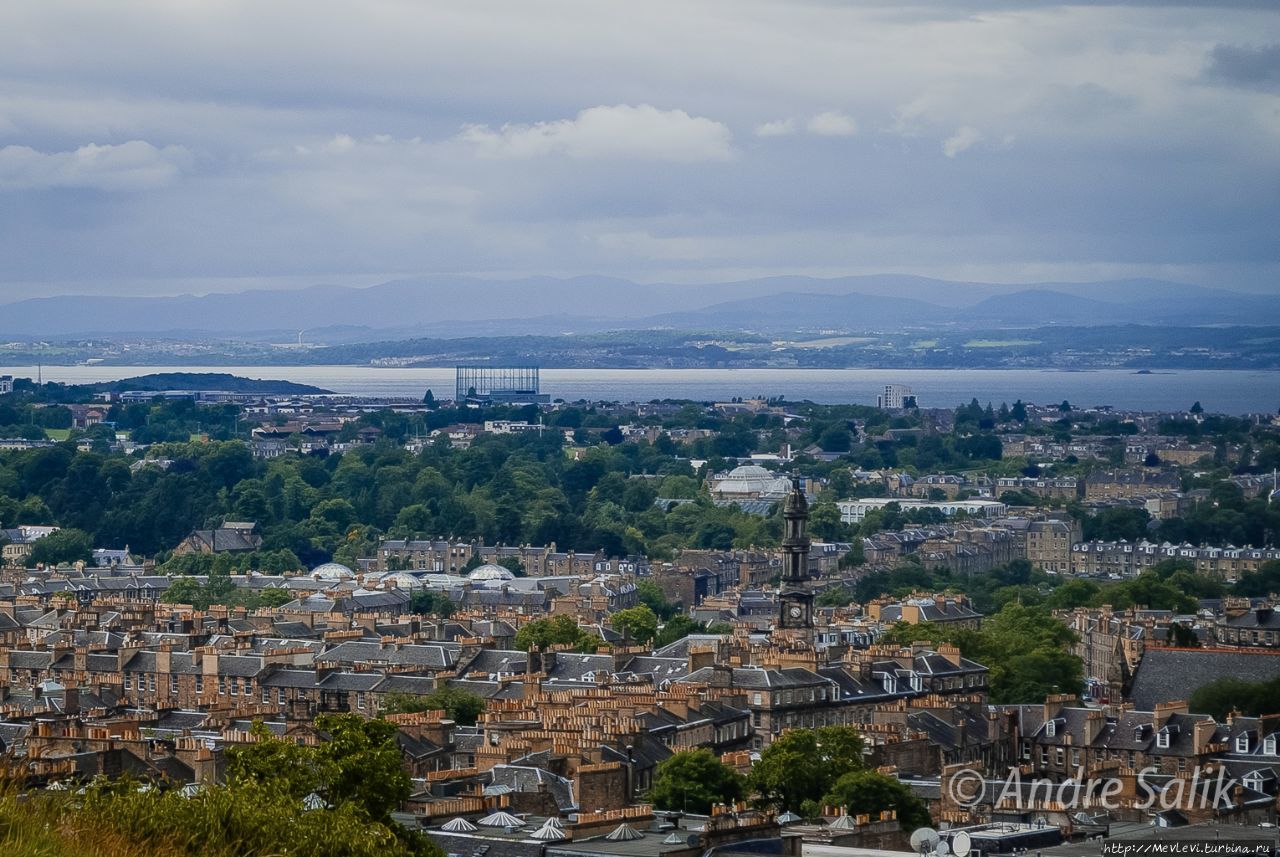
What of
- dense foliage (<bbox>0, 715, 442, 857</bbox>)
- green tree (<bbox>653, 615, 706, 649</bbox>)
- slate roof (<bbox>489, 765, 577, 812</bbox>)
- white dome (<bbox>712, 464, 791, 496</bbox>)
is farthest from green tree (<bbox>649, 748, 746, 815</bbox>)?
white dome (<bbox>712, 464, 791, 496</bbox>)

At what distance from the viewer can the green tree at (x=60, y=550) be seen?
11175cm

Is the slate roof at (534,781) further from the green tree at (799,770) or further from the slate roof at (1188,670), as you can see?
the slate roof at (1188,670)

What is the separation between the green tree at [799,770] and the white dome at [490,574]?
58.3m

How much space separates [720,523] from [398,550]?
1520 centimetres

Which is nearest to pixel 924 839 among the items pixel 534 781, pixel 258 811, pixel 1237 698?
pixel 258 811

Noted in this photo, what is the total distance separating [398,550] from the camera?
4606 inches

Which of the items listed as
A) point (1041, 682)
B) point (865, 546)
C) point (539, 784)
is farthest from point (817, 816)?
point (865, 546)

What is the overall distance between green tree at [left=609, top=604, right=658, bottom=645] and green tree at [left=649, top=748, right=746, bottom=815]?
3004 centimetres

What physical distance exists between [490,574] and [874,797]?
63.9 m

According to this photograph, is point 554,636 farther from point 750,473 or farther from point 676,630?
point 750,473

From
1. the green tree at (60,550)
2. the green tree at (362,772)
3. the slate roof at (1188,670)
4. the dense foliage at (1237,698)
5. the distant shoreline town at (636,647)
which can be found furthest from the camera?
the green tree at (60,550)

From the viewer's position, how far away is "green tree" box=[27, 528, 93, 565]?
367 feet

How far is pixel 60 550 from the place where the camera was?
112 meters

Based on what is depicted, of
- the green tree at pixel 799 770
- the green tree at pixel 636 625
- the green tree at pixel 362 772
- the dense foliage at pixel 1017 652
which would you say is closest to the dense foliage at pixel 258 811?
the green tree at pixel 362 772
